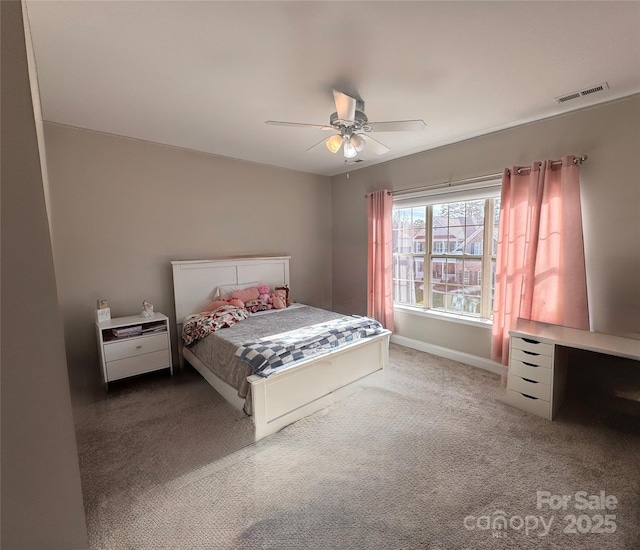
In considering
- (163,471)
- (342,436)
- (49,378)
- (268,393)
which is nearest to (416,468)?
(342,436)

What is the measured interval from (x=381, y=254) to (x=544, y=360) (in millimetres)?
2134

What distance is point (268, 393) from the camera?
2.10 metres

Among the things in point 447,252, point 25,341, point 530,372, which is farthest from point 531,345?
point 25,341

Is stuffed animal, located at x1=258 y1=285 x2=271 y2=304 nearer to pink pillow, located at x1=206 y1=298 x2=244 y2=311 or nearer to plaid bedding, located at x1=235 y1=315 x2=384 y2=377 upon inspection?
pink pillow, located at x1=206 y1=298 x2=244 y2=311

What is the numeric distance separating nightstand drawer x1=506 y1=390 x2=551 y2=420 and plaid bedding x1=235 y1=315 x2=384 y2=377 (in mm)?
1214

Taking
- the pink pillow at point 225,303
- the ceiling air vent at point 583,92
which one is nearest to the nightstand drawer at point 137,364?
the pink pillow at point 225,303

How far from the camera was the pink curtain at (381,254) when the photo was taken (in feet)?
12.8

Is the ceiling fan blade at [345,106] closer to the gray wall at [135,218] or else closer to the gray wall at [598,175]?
the gray wall at [598,175]

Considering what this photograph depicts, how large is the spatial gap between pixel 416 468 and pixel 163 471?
1.56 m

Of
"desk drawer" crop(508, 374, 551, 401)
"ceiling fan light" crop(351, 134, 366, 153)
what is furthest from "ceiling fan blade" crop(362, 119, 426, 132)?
"desk drawer" crop(508, 374, 551, 401)

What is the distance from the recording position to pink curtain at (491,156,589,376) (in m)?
2.48

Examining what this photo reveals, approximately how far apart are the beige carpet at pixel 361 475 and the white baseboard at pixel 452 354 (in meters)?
0.65

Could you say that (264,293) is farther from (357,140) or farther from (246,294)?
(357,140)

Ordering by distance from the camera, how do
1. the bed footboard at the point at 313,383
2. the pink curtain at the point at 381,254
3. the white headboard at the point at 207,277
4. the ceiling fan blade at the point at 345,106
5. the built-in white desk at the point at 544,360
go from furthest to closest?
the pink curtain at the point at 381,254 → the white headboard at the point at 207,277 → the built-in white desk at the point at 544,360 → the bed footboard at the point at 313,383 → the ceiling fan blade at the point at 345,106
